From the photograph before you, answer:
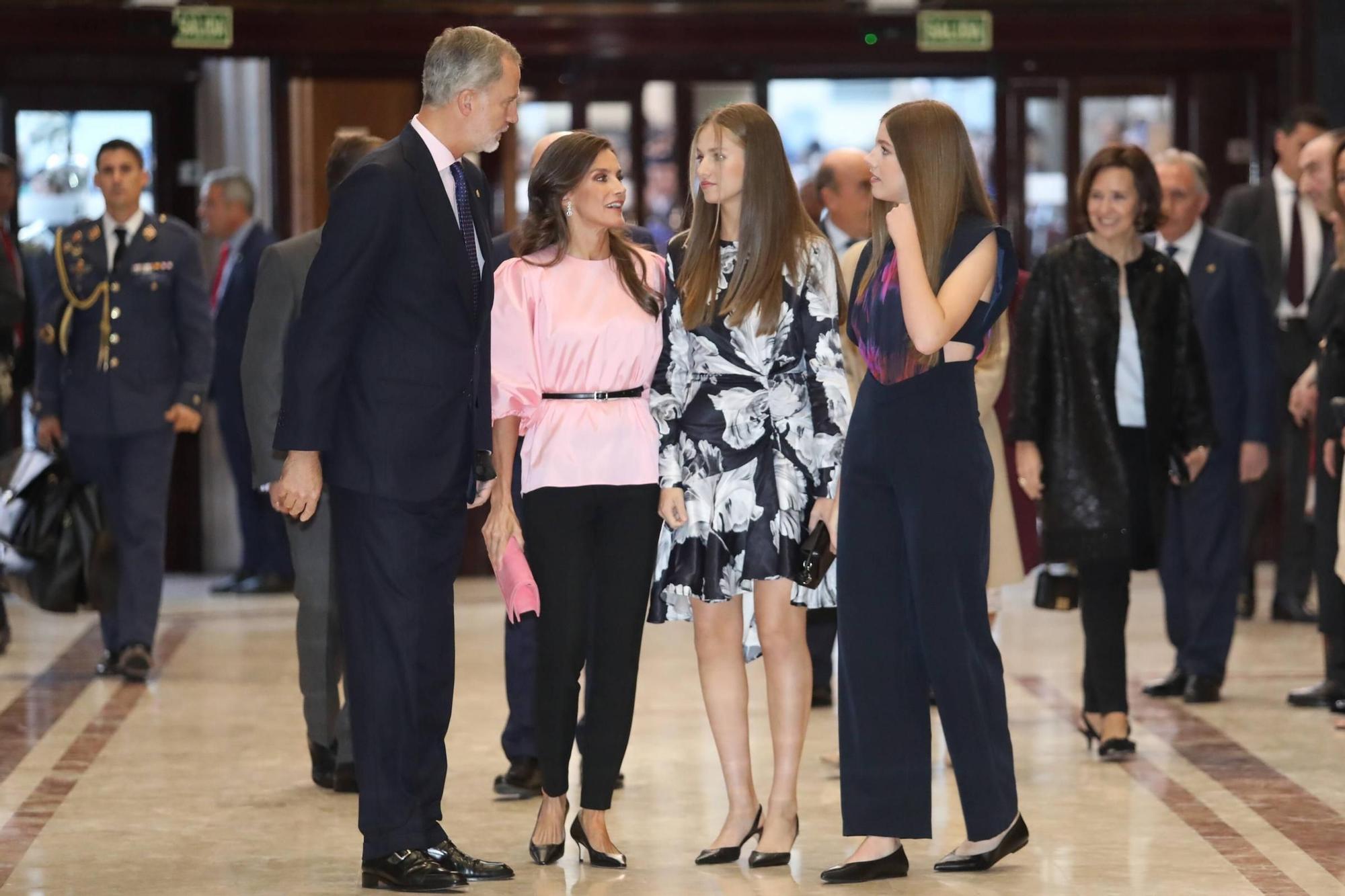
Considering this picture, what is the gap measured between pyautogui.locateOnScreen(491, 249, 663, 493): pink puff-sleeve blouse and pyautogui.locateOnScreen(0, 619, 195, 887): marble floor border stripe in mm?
1450

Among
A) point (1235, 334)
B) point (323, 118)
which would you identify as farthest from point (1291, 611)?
point (323, 118)

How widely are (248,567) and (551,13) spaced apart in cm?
298

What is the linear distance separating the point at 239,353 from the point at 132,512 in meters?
2.32

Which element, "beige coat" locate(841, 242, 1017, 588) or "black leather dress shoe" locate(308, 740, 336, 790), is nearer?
"black leather dress shoe" locate(308, 740, 336, 790)

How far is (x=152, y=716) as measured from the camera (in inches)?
244

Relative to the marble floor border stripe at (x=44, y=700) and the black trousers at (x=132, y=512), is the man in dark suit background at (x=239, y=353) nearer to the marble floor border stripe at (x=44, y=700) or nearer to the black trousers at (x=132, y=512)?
the marble floor border stripe at (x=44, y=700)

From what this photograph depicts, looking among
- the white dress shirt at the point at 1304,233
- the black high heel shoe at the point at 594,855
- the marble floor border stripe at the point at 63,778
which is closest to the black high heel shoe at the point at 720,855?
the black high heel shoe at the point at 594,855

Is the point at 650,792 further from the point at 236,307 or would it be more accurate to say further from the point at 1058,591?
the point at 236,307

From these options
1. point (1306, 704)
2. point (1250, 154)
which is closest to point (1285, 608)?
point (1306, 704)

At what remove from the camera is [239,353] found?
9117 mm

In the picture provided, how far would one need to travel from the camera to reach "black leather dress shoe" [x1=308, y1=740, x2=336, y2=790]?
5219 millimetres

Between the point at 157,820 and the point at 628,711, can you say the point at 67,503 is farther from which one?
the point at 628,711

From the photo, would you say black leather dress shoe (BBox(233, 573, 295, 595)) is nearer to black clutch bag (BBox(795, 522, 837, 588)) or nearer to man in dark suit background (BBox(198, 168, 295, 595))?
man in dark suit background (BBox(198, 168, 295, 595))

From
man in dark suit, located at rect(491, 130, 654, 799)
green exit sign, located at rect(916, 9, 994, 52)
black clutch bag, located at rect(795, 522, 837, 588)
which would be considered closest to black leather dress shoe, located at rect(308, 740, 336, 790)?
man in dark suit, located at rect(491, 130, 654, 799)
